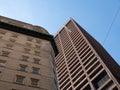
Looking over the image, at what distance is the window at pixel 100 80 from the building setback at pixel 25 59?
18799 millimetres

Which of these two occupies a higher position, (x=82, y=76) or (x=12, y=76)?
(x=82, y=76)

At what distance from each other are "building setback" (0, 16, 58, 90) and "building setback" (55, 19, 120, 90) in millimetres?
19463

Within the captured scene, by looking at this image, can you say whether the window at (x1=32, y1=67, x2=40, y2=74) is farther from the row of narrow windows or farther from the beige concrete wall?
the row of narrow windows

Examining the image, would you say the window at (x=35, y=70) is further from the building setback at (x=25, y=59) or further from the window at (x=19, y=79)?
the window at (x=19, y=79)

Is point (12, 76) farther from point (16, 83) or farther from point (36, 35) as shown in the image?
point (36, 35)

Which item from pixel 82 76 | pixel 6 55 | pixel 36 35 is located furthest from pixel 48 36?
pixel 82 76

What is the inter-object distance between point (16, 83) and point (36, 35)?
1820cm

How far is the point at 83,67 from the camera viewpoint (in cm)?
8012

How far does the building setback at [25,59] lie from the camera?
113 ft

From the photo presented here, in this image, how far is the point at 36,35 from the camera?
165 feet

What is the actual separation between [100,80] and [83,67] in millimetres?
14499

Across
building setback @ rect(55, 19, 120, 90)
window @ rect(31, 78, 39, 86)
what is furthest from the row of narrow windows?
building setback @ rect(55, 19, 120, 90)

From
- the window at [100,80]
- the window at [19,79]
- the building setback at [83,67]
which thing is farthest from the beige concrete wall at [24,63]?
the window at [100,80]

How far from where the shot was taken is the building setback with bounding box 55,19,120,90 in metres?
65.4
